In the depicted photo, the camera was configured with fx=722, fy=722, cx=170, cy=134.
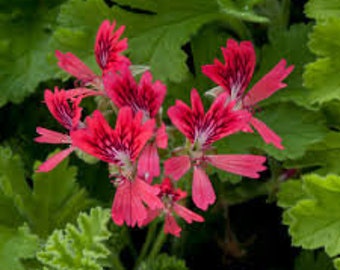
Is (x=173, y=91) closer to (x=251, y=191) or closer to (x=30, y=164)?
(x=251, y=191)

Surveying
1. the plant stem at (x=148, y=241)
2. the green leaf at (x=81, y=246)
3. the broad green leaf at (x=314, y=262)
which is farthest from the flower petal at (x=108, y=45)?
the broad green leaf at (x=314, y=262)

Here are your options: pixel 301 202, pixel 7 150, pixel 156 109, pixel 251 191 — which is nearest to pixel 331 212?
pixel 301 202

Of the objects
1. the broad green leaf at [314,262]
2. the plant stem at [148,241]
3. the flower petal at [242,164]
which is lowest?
the broad green leaf at [314,262]

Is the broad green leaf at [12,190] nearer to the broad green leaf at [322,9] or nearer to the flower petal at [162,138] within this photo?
Result: the flower petal at [162,138]

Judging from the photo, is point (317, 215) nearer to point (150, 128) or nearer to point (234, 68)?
point (234, 68)

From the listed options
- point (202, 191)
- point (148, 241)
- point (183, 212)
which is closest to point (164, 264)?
point (148, 241)

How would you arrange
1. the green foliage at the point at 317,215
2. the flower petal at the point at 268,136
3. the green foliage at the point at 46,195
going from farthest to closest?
the green foliage at the point at 46,195 < the green foliage at the point at 317,215 < the flower petal at the point at 268,136

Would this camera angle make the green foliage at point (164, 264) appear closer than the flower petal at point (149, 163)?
No

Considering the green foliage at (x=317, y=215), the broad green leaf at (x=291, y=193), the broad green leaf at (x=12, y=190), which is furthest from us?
the broad green leaf at (x=12, y=190)

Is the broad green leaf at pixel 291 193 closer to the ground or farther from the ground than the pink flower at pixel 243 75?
closer to the ground
